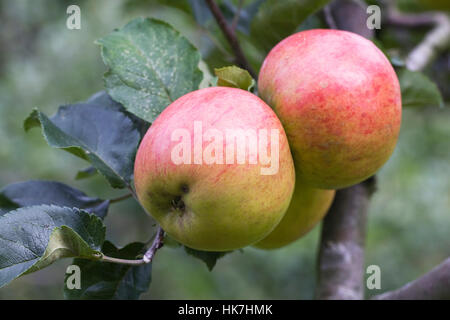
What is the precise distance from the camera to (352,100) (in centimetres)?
→ 68

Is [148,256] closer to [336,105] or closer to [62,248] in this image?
[62,248]

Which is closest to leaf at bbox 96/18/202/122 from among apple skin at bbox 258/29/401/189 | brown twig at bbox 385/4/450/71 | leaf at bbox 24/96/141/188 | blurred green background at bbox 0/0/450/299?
leaf at bbox 24/96/141/188

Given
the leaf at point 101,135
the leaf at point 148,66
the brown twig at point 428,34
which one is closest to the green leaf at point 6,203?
the leaf at point 101,135

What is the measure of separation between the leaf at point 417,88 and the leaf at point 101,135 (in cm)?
50

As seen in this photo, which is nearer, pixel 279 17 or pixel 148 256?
pixel 148 256

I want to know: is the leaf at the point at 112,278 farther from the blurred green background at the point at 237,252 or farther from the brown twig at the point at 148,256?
the blurred green background at the point at 237,252

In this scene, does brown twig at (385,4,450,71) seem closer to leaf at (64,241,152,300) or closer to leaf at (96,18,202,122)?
leaf at (96,18,202,122)

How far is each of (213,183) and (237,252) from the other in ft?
5.83

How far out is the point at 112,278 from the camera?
809 mm

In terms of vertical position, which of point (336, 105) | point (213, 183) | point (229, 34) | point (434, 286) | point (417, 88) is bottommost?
point (434, 286)

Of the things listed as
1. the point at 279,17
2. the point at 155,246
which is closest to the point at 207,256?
the point at 155,246

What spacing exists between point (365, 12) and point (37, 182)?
2.79 feet
